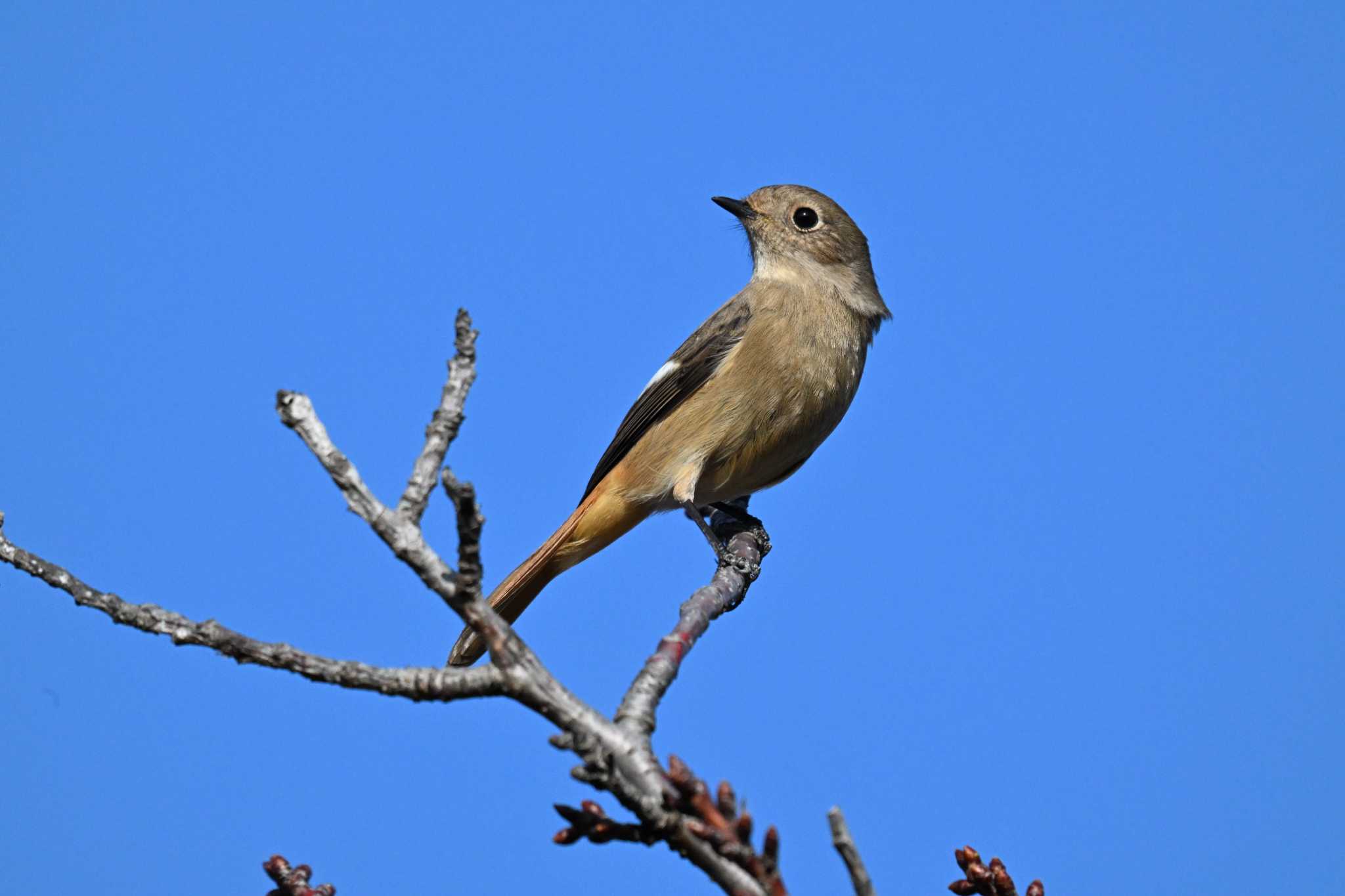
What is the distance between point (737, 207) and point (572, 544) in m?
3.12

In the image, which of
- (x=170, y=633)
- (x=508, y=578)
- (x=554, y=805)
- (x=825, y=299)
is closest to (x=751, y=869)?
(x=554, y=805)

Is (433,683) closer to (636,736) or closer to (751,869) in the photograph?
(636,736)

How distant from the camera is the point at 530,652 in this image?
316 centimetres

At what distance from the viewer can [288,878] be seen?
3.10m

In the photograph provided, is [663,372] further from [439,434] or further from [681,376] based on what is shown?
[439,434]

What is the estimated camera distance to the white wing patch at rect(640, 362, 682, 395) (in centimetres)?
818

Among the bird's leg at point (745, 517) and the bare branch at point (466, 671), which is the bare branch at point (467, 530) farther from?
the bird's leg at point (745, 517)

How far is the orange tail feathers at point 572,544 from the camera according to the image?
7.29 m

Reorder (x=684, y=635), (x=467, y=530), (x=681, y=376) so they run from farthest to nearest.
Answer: (x=681, y=376)
(x=684, y=635)
(x=467, y=530)

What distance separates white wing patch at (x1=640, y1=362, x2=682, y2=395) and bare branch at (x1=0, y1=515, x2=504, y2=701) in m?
5.12

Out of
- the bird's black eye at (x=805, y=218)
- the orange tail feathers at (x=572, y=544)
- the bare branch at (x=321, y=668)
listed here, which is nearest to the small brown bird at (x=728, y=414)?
the orange tail feathers at (x=572, y=544)

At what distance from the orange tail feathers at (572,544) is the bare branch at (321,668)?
3971 millimetres

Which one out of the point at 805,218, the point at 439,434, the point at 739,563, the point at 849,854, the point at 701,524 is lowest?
the point at 849,854

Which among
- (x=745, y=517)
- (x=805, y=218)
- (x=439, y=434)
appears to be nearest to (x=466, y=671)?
(x=439, y=434)
